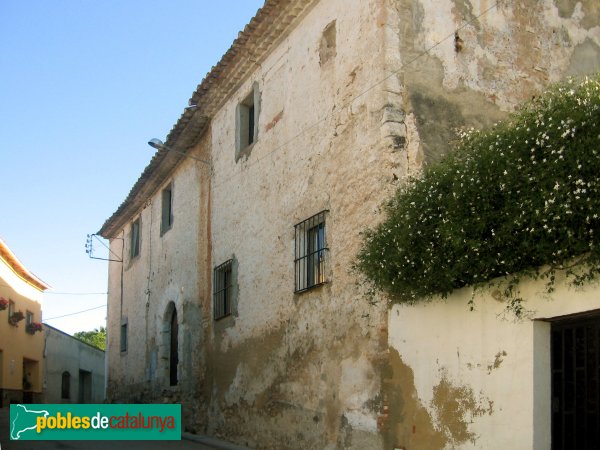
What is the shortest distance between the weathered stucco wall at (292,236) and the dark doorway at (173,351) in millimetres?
3363

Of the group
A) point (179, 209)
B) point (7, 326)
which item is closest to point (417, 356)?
point (179, 209)

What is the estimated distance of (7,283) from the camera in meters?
27.3

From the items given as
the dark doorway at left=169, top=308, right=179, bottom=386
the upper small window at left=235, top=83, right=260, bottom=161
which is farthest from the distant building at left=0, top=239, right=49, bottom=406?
the upper small window at left=235, top=83, right=260, bottom=161

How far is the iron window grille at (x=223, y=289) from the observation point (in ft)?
43.7

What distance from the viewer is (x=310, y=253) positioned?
10406mm

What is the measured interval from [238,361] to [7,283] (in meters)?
17.5

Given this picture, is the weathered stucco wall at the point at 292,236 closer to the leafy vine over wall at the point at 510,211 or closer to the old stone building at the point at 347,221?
the old stone building at the point at 347,221

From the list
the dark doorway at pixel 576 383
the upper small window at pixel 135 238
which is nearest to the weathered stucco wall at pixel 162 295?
the upper small window at pixel 135 238

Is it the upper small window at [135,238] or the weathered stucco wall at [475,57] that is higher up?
the weathered stucco wall at [475,57]

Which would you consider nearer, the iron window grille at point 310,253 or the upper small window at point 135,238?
the iron window grille at point 310,253

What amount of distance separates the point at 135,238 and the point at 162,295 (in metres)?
4.24

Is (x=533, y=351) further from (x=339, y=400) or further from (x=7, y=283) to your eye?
(x=7, y=283)

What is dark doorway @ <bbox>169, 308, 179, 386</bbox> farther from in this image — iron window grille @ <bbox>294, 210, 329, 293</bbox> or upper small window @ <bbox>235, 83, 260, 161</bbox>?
iron window grille @ <bbox>294, 210, 329, 293</bbox>

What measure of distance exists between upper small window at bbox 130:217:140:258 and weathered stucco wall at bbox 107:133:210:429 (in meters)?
0.23
